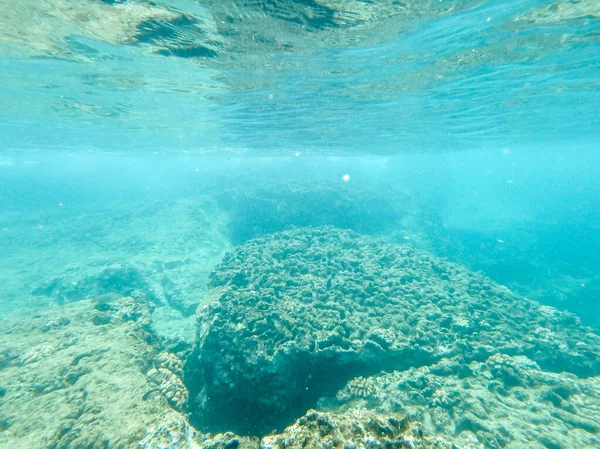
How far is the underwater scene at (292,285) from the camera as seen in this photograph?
5797 millimetres

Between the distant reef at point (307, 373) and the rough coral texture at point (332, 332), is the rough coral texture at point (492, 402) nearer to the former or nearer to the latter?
the distant reef at point (307, 373)

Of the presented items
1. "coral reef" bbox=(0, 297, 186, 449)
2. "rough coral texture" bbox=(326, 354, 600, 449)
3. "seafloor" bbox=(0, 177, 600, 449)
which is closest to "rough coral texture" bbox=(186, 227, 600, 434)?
"seafloor" bbox=(0, 177, 600, 449)

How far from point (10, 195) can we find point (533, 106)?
64.9 m

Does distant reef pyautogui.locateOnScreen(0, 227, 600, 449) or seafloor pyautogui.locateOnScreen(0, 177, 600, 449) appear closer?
distant reef pyautogui.locateOnScreen(0, 227, 600, 449)

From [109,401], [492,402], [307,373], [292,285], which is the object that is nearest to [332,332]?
[307,373]

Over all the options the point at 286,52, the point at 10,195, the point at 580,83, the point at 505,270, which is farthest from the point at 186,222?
the point at 10,195

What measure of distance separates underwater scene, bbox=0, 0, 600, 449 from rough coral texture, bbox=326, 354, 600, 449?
43 mm

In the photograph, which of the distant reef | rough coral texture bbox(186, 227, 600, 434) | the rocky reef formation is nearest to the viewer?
→ the rocky reef formation

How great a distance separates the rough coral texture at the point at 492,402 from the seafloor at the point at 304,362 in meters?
0.03

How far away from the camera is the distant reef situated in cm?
477

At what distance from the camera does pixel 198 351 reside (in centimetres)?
810

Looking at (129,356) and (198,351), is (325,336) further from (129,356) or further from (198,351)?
(129,356)

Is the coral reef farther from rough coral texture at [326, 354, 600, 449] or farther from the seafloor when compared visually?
rough coral texture at [326, 354, 600, 449]

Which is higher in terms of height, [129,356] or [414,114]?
[414,114]
